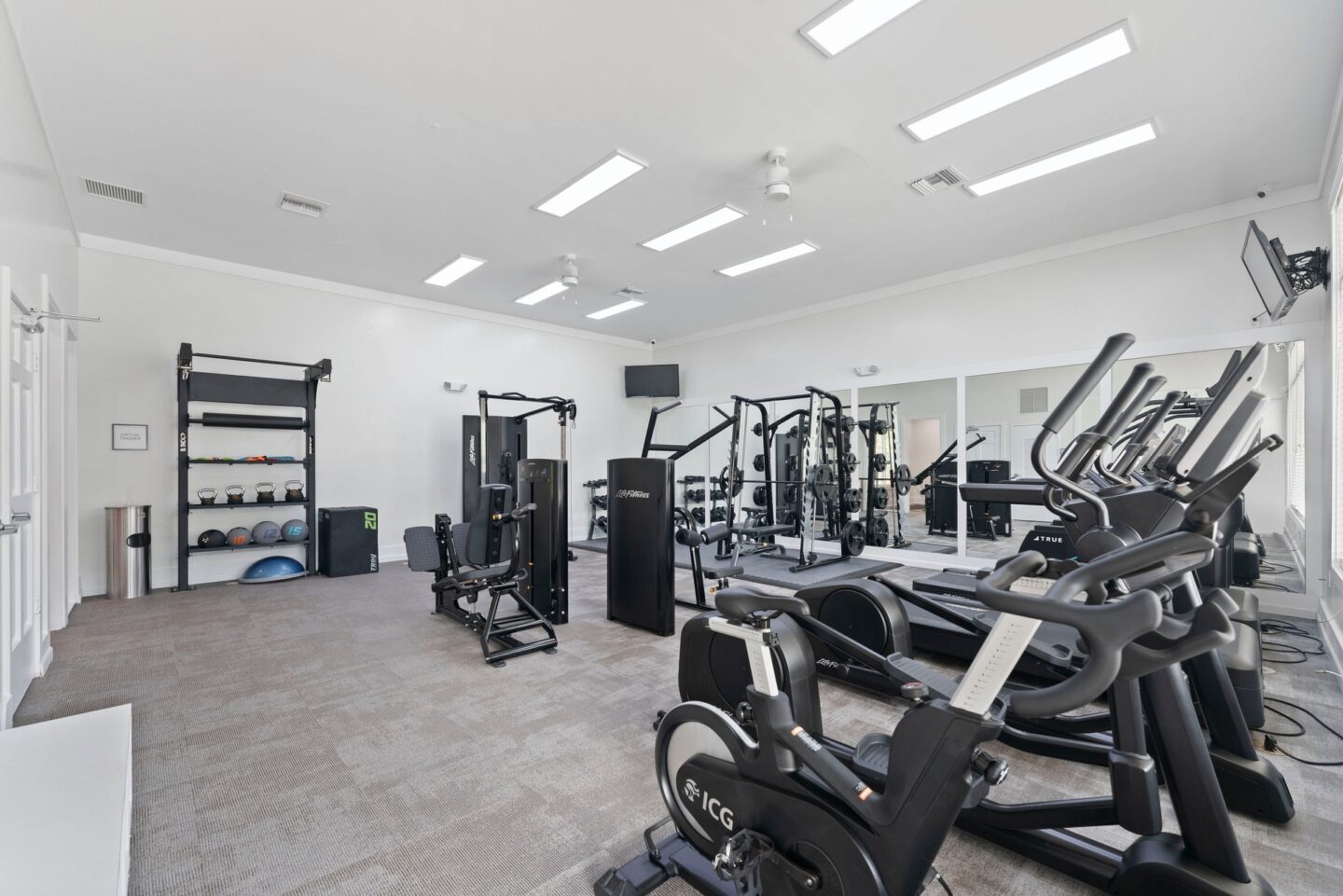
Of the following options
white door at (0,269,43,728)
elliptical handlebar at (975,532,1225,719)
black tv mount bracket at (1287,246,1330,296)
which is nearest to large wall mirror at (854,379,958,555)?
black tv mount bracket at (1287,246,1330,296)

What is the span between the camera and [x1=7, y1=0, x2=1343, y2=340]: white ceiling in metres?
2.75

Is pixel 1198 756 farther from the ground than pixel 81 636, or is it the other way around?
pixel 1198 756

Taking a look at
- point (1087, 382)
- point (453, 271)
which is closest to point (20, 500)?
point (453, 271)

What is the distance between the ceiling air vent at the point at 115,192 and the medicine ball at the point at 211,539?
2.93 m

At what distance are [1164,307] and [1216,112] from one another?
6.79 feet

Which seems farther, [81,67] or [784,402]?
[784,402]

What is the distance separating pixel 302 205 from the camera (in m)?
4.65

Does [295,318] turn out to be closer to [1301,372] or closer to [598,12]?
[598,12]

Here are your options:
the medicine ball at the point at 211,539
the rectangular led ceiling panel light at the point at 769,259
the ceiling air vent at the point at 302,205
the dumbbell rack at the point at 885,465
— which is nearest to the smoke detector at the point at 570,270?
the rectangular led ceiling panel light at the point at 769,259

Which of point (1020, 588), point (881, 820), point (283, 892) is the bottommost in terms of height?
point (283, 892)

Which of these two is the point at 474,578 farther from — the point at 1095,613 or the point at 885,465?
the point at 885,465

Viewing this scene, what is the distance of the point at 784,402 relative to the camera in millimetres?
8211

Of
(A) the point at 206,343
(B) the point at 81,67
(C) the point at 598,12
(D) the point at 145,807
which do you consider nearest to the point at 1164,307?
(C) the point at 598,12

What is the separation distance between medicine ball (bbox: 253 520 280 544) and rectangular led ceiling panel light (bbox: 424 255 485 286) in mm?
3081
